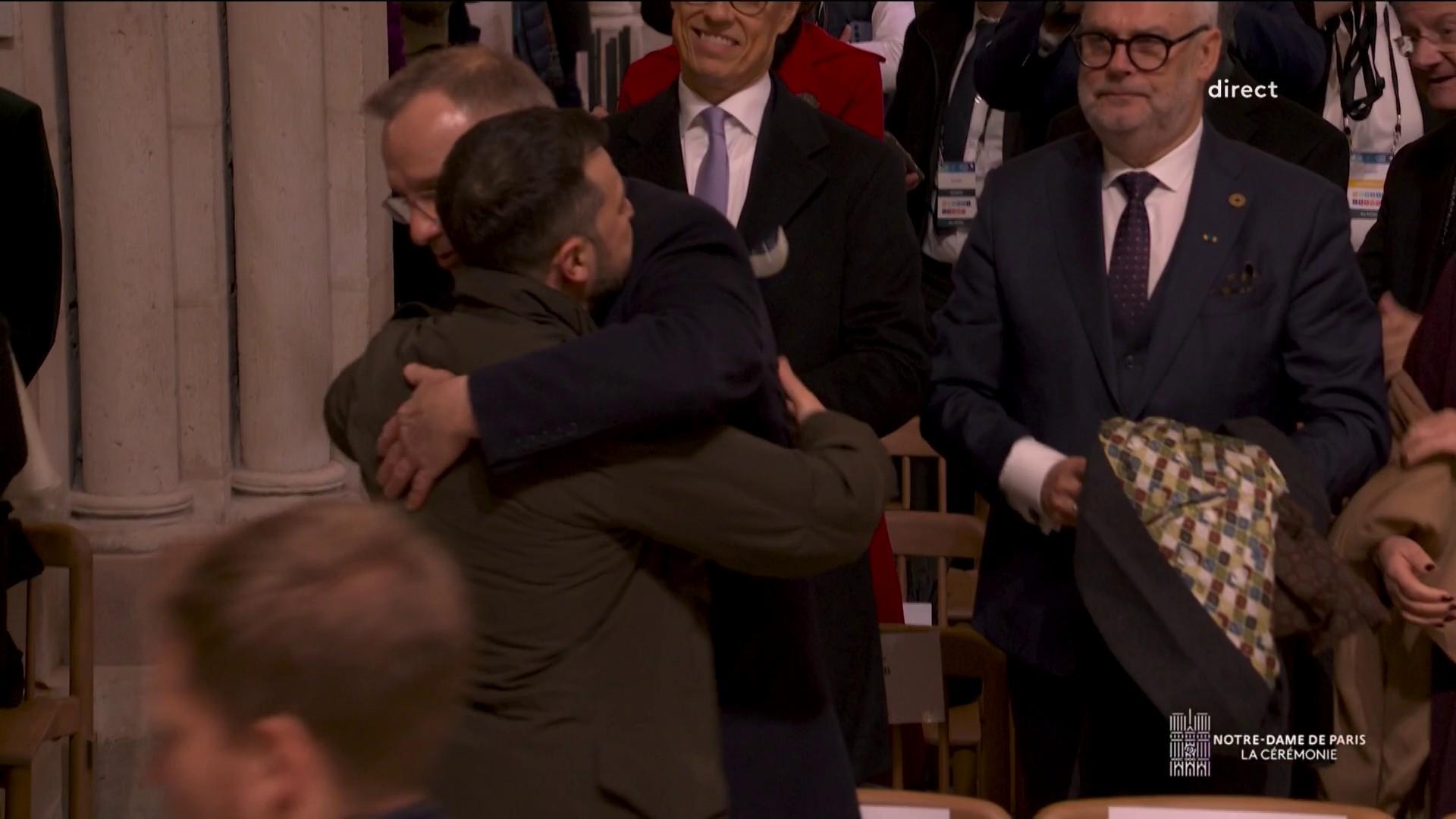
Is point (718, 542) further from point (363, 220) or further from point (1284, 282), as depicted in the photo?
point (1284, 282)

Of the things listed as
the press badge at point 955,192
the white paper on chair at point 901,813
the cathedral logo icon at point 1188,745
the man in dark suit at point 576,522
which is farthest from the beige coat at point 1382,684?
the press badge at point 955,192

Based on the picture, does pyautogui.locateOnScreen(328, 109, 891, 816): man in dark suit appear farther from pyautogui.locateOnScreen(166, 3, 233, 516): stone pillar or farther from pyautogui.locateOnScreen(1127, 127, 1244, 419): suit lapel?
pyautogui.locateOnScreen(1127, 127, 1244, 419): suit lapel

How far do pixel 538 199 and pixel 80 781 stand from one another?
158 centimetres

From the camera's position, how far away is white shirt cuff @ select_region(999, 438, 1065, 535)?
7.62ft

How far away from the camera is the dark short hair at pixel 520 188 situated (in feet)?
5.19

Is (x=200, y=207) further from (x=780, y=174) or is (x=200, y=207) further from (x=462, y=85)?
(x=780, y=174)

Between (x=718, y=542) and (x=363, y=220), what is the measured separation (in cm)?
66

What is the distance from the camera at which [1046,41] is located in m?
2.61

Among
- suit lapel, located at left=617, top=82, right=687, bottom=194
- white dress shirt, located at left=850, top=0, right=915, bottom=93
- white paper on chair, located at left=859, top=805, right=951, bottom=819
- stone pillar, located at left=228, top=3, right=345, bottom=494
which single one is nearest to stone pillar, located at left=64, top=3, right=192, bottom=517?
stone pillar, located at left=228, top=3, right=345, bottom=494

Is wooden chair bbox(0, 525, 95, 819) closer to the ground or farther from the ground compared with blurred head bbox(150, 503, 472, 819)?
closer to the ground

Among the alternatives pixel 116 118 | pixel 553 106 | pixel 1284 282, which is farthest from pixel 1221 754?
pixel 116 118

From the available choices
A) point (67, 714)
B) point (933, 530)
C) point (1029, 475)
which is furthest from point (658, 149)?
point (67, 714)

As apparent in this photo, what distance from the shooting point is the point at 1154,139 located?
2.37m

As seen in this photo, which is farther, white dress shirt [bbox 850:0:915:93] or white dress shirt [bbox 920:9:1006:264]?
white dress shirt [bbox 850:0:915:93]
